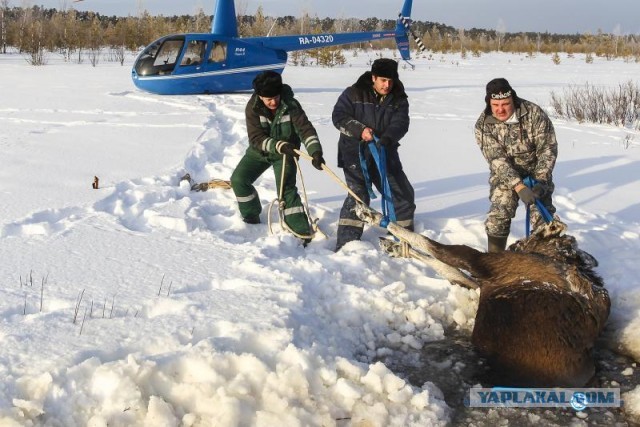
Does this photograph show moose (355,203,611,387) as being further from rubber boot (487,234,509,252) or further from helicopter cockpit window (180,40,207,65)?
helicopter cockpit window (180,40,207,65)

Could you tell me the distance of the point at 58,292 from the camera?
307cm

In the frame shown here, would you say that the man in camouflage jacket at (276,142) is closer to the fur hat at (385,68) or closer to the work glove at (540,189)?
the fur hat at (385,68)

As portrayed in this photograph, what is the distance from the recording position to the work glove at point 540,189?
3676mm

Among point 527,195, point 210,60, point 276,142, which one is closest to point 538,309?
point 527,195

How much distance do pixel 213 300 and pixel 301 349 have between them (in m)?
0.71

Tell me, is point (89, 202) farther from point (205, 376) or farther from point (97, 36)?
point (97, 36)

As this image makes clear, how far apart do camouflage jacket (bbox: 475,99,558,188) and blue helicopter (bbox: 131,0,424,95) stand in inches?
394

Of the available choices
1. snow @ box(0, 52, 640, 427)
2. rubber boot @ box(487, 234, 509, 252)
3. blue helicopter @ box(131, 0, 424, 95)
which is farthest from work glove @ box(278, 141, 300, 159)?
blue helicopter @ box(131, 0, 424, 95)

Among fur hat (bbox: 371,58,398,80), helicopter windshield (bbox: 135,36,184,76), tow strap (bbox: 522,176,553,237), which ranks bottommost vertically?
tow strap (bbox: 522,176,553,237)

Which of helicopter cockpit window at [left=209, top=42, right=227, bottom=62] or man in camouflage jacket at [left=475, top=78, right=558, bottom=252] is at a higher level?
helicopter cockpit window at [left=209, top=42, right=227, bottom=62]

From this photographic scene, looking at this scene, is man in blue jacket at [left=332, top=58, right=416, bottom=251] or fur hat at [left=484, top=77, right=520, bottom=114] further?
man in blue jacket at [left=332, top=58, right=416, bottom=251]

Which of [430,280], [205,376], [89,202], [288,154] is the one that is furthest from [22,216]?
[430,280]

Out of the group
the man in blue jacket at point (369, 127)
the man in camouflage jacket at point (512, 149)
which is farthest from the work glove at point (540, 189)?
the man in blue jacket at point (369, 127)

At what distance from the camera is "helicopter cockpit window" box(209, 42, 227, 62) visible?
13.0 m
